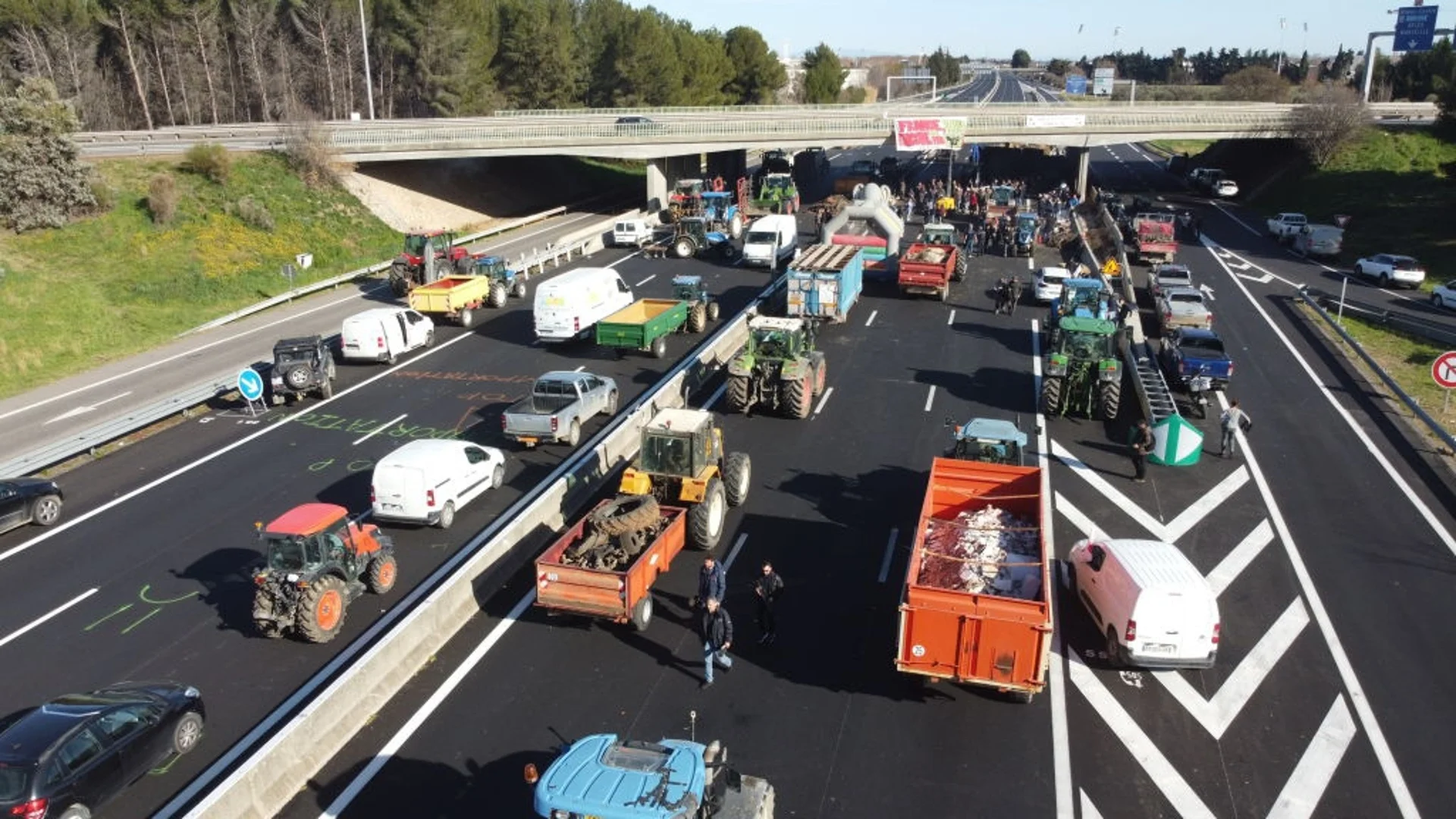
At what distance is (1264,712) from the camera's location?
1468 centimetres

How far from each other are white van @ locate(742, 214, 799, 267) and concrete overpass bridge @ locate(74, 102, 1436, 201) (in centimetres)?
1559

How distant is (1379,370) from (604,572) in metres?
26.7

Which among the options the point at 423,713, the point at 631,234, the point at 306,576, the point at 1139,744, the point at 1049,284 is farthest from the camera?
the point at 631,234

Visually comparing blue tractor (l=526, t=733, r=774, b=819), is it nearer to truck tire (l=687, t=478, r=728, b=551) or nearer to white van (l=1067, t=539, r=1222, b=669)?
white van (l=1067, t=539, r=1222, b=669)

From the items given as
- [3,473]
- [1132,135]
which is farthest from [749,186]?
[3,473]

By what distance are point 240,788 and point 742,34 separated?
109417 mm

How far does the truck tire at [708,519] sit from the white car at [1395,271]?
127 ft

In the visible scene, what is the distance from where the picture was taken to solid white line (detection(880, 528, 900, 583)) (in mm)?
18672

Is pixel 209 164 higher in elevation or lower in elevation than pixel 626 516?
higher

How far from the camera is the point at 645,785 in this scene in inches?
409

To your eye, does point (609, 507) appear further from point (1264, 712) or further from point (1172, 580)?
point (1264, 712)

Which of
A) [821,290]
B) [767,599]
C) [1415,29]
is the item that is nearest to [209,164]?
[821,290]

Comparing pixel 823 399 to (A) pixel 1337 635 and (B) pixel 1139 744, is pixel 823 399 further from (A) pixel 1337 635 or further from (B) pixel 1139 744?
(B) pixel 1139 744

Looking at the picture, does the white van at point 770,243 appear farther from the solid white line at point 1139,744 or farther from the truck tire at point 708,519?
the solid white line at point 1139,744
